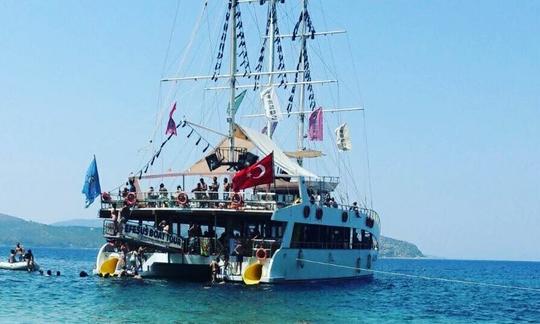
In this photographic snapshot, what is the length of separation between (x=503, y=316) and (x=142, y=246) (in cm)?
1837

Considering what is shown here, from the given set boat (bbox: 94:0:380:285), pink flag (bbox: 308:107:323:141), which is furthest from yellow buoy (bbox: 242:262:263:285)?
pink flag (bbox: 308:107:323:141)

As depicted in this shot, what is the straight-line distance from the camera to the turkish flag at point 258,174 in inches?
1711

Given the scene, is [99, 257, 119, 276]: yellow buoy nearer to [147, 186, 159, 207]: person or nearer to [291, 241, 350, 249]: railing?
[147, 186, 159, 207]: person

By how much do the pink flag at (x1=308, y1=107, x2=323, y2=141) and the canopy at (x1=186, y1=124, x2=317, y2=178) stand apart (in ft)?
38.4

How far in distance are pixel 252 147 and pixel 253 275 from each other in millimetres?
9404

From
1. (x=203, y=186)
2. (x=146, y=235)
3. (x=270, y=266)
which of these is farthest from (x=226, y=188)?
(x=270, y=266)

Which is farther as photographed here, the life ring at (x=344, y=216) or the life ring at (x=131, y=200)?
the life ring at (x=344, y=216)

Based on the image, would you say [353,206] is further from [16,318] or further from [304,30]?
[16,318]

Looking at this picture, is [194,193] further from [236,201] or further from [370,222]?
[370,222]

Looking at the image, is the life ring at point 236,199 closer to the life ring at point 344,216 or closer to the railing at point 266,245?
the railing at point 266,245

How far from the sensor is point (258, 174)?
43531mm

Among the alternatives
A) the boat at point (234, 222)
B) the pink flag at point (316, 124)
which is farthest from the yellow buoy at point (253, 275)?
the pink flag at point (316, 124)

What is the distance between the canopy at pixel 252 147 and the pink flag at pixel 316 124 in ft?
38.4

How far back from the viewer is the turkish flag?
143ft
